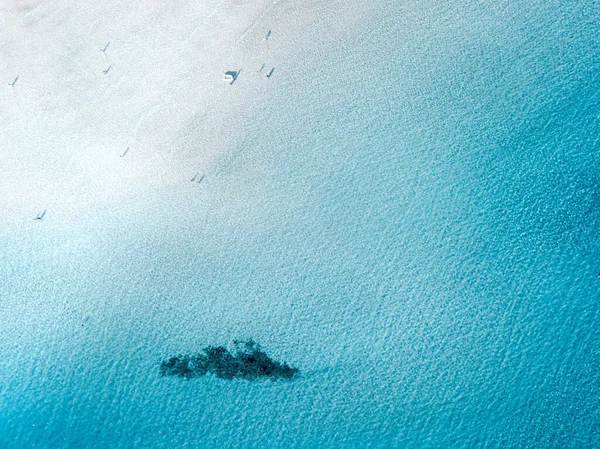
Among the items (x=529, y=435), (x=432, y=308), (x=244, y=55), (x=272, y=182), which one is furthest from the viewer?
(x=244, y=55)

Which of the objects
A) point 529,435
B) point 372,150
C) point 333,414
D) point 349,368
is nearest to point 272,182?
point 372,150

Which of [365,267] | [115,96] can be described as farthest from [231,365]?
[115,96]

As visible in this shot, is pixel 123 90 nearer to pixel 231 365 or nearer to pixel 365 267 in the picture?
pixel 231 365

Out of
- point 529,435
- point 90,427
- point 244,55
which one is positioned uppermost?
point 244,55

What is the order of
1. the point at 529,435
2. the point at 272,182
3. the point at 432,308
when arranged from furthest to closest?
the point at 272,182 → the point at 432,308 → the point at 529,435

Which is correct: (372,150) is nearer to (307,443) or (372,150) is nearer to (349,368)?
(349,368)

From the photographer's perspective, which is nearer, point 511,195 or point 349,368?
point 349,368

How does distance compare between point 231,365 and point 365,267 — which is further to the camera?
point 365,267
